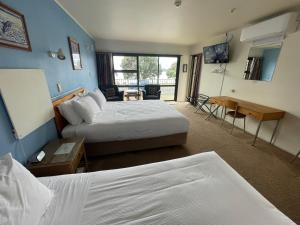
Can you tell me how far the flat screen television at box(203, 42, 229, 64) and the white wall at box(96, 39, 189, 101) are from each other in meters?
1.51

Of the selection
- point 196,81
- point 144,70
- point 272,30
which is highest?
point 272,30

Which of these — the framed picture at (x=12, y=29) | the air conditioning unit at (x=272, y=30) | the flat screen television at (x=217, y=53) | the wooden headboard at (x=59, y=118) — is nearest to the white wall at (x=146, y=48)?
the flat screen television at (x=217, y=53)

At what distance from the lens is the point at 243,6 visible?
85.4 inches

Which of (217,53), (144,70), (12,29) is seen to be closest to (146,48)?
(144,70)

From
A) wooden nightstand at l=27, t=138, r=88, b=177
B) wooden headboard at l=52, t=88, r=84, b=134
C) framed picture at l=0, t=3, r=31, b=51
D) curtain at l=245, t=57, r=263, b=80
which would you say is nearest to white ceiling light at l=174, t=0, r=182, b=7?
framed picture at l=0, t=3, r=31, b=51

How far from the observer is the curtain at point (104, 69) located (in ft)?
16.1

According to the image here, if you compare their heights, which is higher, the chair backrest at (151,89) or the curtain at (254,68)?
the curtain at (254,68)

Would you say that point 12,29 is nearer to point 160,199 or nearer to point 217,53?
point 160,199

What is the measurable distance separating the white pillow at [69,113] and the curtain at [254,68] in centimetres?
356

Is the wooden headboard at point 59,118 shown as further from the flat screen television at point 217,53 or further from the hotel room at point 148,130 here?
the flat screen television at point 217,53

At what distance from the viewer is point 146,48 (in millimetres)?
5203

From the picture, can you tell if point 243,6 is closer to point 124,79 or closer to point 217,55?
point 217,55

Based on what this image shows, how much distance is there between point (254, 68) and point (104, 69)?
444 centimetres

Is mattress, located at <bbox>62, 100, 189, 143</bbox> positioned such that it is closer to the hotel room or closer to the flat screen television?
the hotel room
